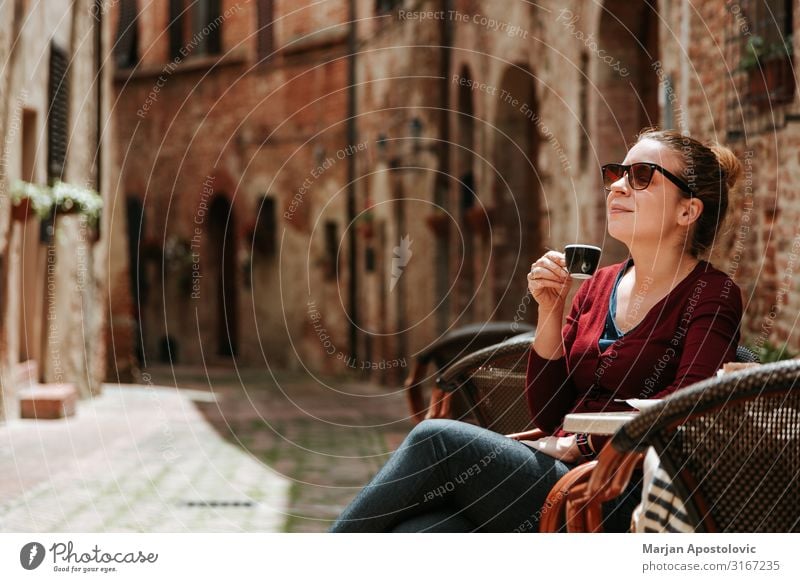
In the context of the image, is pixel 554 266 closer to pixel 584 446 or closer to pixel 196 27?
pixel 584 446

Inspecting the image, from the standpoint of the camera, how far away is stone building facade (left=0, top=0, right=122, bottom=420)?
759cm

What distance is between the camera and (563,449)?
2482 millimetres

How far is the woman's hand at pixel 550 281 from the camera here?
2.56 meters

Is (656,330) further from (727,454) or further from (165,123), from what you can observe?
(165,123)

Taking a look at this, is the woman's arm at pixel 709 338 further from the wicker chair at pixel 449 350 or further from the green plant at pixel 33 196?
the green plant at pixel 33 196

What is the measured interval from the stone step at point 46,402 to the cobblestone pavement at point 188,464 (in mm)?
89

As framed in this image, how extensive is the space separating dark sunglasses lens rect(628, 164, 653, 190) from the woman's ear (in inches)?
4.3

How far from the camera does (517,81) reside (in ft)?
34.6

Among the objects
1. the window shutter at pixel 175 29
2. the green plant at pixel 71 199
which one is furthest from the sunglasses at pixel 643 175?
the window shutter at pixel 175 29

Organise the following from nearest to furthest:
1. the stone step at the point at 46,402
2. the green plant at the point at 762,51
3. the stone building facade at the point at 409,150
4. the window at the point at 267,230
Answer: the green plant at the point at 762,51
the stone building facade at the point at 409,150
the stone step at the point at 46,402
the window at the point at 267,230


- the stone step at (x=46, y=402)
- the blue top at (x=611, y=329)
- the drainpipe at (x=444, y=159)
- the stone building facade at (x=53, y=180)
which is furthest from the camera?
the drainpipe at (x=444, y=159)

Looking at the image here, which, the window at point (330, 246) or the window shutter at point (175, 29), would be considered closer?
the window at point (330, 246)

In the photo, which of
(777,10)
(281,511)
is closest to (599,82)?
(777,10)
